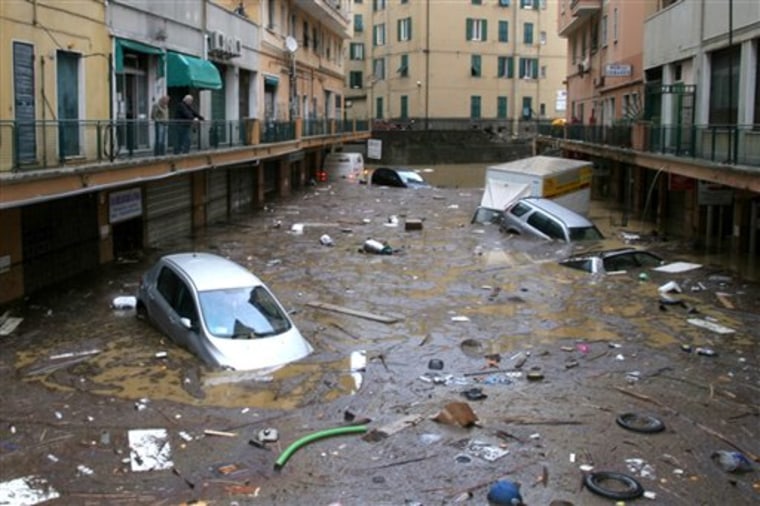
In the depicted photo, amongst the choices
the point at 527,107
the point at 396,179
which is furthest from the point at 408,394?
the point at 527,107

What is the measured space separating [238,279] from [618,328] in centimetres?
742

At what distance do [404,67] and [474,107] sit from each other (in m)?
6.66

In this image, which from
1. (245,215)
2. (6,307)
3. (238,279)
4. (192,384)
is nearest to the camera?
(192,384)

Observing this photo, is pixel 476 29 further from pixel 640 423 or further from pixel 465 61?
pixel 640 423

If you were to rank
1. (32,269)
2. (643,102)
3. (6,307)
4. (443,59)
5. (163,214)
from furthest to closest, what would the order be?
(443,59)
(643,102)
(163,214)
(32,269)
(6,307)

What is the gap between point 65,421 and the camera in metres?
11.4

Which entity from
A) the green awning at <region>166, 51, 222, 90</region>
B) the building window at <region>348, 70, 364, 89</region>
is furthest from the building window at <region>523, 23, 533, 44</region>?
the green awning at <region>166, 51, 222, 90</region>

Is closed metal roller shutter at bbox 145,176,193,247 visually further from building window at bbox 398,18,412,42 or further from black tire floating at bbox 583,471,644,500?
building window at bbox 398,18,412,42

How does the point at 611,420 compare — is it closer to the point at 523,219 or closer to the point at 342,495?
the point at 342,495

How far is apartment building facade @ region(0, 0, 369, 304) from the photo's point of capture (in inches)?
637

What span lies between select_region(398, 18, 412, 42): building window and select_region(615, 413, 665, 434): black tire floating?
6379 centimetres

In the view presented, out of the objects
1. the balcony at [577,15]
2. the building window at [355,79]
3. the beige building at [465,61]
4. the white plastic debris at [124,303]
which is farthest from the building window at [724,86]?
the building window at [355,79]

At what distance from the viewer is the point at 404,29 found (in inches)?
2886

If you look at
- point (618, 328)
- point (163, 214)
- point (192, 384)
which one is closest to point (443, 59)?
point (163, 214)
